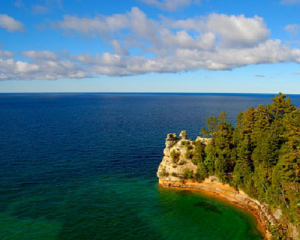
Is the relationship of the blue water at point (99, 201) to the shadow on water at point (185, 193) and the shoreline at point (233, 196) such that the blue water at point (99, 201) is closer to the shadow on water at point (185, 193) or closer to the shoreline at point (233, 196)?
the shadow on water at point (185, 193)

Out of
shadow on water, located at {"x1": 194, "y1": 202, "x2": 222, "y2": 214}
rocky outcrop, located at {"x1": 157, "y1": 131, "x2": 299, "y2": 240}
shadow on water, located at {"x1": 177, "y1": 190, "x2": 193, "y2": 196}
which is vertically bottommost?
shadow on water, located at {"x1": 194, "y1": 202, "x2": 222, "y2": 214}

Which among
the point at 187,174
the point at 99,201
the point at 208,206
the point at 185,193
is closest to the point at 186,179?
the point at 187,174

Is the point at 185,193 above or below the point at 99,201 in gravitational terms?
below

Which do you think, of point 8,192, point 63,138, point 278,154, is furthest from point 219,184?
point 63,138

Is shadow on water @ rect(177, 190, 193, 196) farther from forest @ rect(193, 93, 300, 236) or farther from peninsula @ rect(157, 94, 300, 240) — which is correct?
forest @ rect(193, 93, 300, 236)

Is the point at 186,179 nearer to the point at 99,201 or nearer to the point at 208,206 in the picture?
the point at 208,206

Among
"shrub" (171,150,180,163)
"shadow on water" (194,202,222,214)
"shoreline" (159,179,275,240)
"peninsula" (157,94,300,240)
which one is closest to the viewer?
"peninsula" (157,94,300,240)

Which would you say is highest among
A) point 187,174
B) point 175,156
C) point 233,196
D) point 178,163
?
point 175,156

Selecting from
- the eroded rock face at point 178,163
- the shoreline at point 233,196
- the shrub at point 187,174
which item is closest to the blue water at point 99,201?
the shoreline at point 233,196

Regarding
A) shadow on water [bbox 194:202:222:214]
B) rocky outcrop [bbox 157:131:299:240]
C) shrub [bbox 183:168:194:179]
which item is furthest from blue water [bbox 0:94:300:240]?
shrub [bbox 183:168:194:179]
